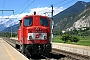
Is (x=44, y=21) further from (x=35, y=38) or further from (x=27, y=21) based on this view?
(x=35, y=38)

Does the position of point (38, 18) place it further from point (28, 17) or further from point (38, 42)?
point (38, 42)

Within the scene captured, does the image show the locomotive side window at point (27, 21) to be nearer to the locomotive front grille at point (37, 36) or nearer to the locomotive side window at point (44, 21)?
the locomotive side window at point (44, 21)

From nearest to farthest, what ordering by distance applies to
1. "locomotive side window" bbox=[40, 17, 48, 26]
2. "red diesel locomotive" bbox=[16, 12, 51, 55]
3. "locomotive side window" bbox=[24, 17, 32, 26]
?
"red diesel locomotive" bbox=[16, 12, 51, 55] < "locomotive side window" bbox=[24, 17, 32, 26] < "locomotive side window" bbox=[40, 17, 48, 26]

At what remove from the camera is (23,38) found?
60.8 feet

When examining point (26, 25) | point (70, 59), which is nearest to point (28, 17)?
point (26, 25)

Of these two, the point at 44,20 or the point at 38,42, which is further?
the point at 44,20

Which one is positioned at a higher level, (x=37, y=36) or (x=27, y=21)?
(x=27, y=21)

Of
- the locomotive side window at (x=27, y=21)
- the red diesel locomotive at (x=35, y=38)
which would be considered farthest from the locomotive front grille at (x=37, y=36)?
the locomotive side window at (x=27, y=21)

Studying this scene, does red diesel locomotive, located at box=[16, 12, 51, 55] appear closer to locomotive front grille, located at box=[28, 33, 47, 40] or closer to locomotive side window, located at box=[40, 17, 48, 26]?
locomotive front grille, located at box=[28, 33, 47, 40]

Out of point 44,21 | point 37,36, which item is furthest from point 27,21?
point 37,36

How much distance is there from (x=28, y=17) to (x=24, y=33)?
1.40 metres

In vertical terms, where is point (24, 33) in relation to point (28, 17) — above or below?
below

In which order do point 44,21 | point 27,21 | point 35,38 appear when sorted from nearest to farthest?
point 35,38
point 27,21
point 44,21

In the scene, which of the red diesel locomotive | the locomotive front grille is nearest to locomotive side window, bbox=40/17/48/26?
the red diesel locomotive
